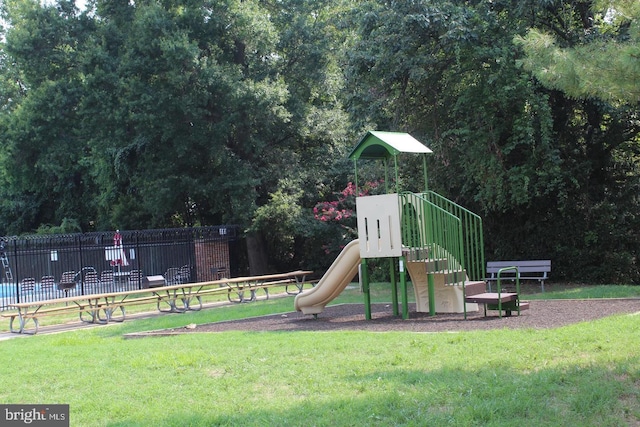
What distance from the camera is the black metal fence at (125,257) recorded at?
73.8 ft

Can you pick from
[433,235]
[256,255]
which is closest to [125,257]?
[256,255]

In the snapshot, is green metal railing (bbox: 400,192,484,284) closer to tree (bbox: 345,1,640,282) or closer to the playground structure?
the playground structure

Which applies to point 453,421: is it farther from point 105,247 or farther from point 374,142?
point 105,247

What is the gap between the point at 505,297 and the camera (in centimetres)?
1150

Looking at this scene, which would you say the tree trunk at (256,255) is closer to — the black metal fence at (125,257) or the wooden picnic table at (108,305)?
the black metal fence at (125,257)

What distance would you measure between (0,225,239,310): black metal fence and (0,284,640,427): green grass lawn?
42.1ft

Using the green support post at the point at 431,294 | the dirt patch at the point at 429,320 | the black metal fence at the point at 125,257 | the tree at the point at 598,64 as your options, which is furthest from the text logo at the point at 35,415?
the black metal fence at the point at 125,257

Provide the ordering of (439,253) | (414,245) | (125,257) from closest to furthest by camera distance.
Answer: (414,245)
(439,253)
(125,257)

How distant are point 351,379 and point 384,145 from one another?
6.33 m

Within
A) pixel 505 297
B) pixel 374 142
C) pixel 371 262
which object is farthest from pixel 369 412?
pixel 371 262

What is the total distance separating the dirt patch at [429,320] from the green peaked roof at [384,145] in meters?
3.04

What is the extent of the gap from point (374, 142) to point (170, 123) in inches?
568

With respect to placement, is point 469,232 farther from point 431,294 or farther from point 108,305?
point 108,305

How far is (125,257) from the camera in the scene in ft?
78.1
